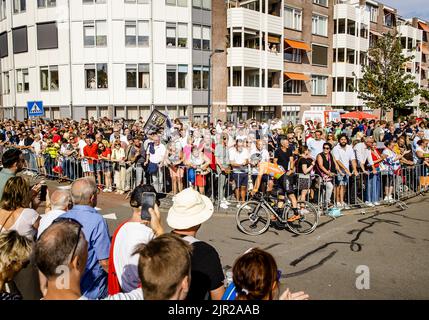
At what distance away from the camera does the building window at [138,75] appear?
31.3 meters

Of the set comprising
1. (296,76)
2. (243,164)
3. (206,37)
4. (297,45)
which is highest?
(297,45)

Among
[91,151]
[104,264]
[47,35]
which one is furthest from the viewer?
[47,35]

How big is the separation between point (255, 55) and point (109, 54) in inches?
497

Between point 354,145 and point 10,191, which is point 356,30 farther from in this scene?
point 10,191

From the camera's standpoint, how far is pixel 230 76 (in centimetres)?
3494

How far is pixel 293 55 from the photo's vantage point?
Answer: 131 ft

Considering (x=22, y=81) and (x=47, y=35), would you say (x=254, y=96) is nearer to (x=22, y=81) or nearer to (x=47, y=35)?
(x=47, y=35)

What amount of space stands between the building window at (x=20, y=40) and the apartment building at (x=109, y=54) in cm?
8

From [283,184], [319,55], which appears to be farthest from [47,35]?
[283,184]

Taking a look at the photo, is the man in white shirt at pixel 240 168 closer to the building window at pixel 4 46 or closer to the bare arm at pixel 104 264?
the bare arm at pixel 104 264

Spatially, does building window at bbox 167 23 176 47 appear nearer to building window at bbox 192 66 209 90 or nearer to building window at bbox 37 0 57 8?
building window at bbox 192 66 209 90

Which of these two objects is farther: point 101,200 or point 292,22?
point 292,22
